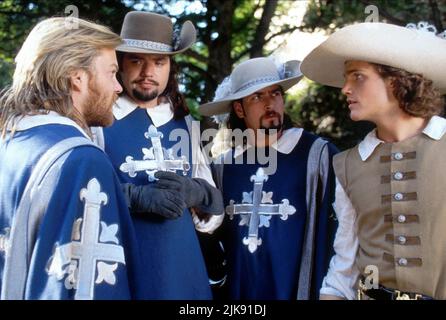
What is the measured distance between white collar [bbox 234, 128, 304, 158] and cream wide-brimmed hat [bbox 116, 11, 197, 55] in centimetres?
68

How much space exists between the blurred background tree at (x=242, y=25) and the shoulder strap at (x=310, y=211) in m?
1.63

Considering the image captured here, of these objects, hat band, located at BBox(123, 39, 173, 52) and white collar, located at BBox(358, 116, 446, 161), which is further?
hat band, located at BBox(123, 39, 173, 52)

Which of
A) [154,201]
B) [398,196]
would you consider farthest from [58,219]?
[398,196]

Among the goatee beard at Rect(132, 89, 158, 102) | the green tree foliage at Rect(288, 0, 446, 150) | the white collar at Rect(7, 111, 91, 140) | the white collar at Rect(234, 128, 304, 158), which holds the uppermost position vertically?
the green tree foliage at Rect(288, 0, 446, 150)

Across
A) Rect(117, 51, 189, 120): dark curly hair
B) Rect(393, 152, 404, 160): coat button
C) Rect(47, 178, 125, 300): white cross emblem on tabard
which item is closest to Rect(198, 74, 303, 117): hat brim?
Rect(117, 51, 189, 120): dark curly hair

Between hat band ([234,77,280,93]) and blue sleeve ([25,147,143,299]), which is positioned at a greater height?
hat band ([234,77,280,93])

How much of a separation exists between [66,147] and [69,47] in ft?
1.43

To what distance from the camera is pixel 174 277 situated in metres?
2.95

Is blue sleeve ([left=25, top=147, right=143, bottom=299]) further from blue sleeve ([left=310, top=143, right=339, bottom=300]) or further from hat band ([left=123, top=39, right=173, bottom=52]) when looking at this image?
blue sleeve ([left=310, top=143, right=339, bottom=300])

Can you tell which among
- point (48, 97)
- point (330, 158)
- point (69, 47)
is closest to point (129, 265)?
point (48, 97)

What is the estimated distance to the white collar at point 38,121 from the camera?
228 cm

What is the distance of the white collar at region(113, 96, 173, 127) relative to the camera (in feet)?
10.7

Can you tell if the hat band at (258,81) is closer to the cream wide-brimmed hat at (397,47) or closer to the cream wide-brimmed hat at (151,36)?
the cream wide-brimmed hat at (151,36)

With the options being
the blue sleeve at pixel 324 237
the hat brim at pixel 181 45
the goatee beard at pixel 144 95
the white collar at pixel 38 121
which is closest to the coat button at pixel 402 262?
the blue sleeve at pixel 324 237
